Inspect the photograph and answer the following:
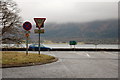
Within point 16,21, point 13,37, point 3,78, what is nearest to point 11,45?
point 13,37

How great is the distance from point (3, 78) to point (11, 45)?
1311 centimetres

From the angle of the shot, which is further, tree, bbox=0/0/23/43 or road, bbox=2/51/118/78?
tree, bbox=0/0/23/43

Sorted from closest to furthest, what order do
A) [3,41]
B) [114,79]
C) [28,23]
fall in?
[114,79] < [28,23] < [3,41]

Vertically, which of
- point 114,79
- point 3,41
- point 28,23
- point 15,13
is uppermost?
point 15,13

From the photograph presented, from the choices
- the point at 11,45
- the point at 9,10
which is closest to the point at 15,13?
the point at 9,10

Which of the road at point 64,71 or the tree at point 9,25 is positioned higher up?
the tree at point 9,25

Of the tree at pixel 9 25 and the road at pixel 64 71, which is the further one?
the tree at pixel 9 25

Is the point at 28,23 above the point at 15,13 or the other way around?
the other way around

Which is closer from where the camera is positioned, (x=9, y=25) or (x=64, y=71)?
(x=64, y=71)

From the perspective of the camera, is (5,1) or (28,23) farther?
(5,1)

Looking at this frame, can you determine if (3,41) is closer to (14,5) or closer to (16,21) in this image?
(16,21)

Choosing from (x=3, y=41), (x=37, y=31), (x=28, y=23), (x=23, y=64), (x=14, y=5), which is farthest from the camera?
(x=14, y=5)

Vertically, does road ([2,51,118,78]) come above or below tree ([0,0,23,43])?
below

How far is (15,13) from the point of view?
19.8 meters
